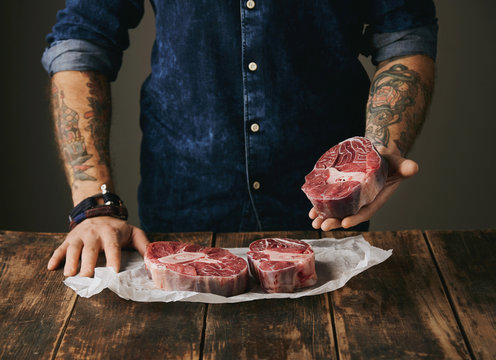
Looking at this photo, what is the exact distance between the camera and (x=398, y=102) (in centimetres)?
186

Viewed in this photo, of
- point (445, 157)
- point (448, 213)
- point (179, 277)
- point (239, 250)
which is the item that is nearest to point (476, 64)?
point (445, 157)

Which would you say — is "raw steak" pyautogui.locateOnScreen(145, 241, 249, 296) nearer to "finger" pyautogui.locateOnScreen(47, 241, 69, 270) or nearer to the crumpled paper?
the crumpled paper

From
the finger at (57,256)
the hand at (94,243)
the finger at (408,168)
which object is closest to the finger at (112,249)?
the hand at (94,243)

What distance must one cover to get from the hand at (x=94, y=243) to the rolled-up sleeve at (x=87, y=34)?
0.55 metres

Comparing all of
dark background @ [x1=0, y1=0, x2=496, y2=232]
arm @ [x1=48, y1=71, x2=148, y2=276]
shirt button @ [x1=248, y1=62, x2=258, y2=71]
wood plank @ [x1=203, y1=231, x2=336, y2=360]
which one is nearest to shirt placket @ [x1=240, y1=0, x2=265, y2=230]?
shirt button @ [x1=248, y1=62, x2=258, y2=71]

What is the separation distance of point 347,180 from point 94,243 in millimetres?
645

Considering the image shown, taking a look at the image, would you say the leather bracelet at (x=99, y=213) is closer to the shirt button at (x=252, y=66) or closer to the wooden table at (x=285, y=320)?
the wooden table at (x=285, y=320)

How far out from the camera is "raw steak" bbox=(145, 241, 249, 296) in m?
1.43

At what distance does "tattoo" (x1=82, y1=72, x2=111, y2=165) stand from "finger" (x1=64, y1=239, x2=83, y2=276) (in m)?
0.36

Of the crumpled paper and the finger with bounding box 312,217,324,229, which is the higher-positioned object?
the finger with bounding box 312,217,324,229

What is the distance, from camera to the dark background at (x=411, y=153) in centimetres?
325

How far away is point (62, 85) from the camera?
1982 mm

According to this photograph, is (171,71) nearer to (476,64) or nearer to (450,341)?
(450,341)

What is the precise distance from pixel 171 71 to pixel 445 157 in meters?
2.05
